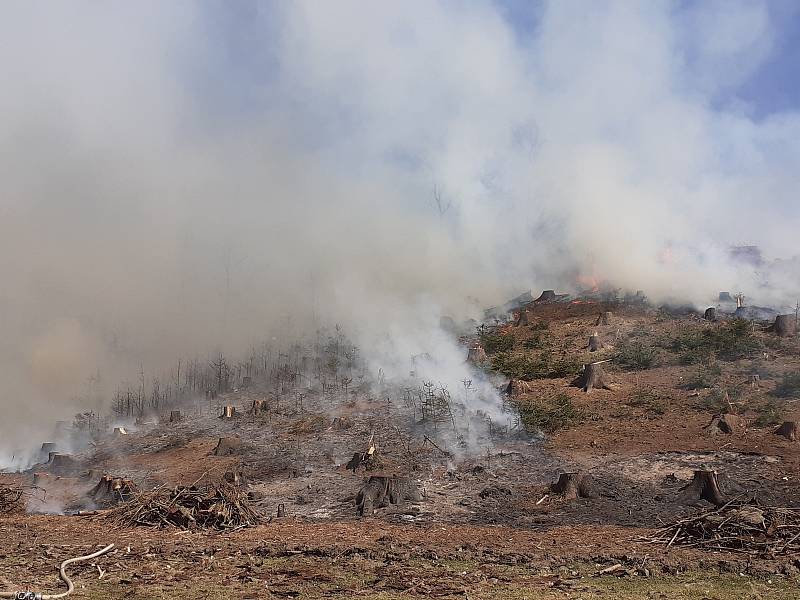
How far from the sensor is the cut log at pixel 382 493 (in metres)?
15.6

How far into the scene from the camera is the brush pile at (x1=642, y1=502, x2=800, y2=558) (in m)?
10.4

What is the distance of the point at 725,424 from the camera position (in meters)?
20.2

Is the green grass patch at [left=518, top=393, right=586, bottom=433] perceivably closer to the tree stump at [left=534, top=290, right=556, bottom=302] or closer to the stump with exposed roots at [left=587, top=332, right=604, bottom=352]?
the stump with exposed roots at [left=587, top=332, right=604, bottom=352]

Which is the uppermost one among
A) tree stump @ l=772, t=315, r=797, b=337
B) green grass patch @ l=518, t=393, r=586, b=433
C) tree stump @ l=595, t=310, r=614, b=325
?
tree stump @ l=595, t=310, r=614, b=325

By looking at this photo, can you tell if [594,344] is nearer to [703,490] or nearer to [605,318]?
[605,318]

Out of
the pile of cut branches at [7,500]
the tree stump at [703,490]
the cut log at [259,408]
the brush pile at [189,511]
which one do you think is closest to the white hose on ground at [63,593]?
the brush pile at [189,511]

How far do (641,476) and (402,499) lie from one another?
251 inches

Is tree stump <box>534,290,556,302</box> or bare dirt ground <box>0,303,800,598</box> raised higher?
tree stump <box>534,290,556,302</box>

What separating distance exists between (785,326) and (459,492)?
1991cm

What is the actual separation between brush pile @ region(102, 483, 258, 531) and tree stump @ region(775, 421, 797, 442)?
1504cm

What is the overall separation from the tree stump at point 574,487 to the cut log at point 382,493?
3.45 metres

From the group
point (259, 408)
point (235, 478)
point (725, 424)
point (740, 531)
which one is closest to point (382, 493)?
point (235, 478)

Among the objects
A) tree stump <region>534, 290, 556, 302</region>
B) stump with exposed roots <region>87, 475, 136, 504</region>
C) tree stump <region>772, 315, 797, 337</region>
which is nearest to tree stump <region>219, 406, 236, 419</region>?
stump with exposed roots <region>87, 475, 136, 504</region>

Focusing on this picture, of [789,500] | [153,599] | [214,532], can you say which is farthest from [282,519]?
[789,500]
